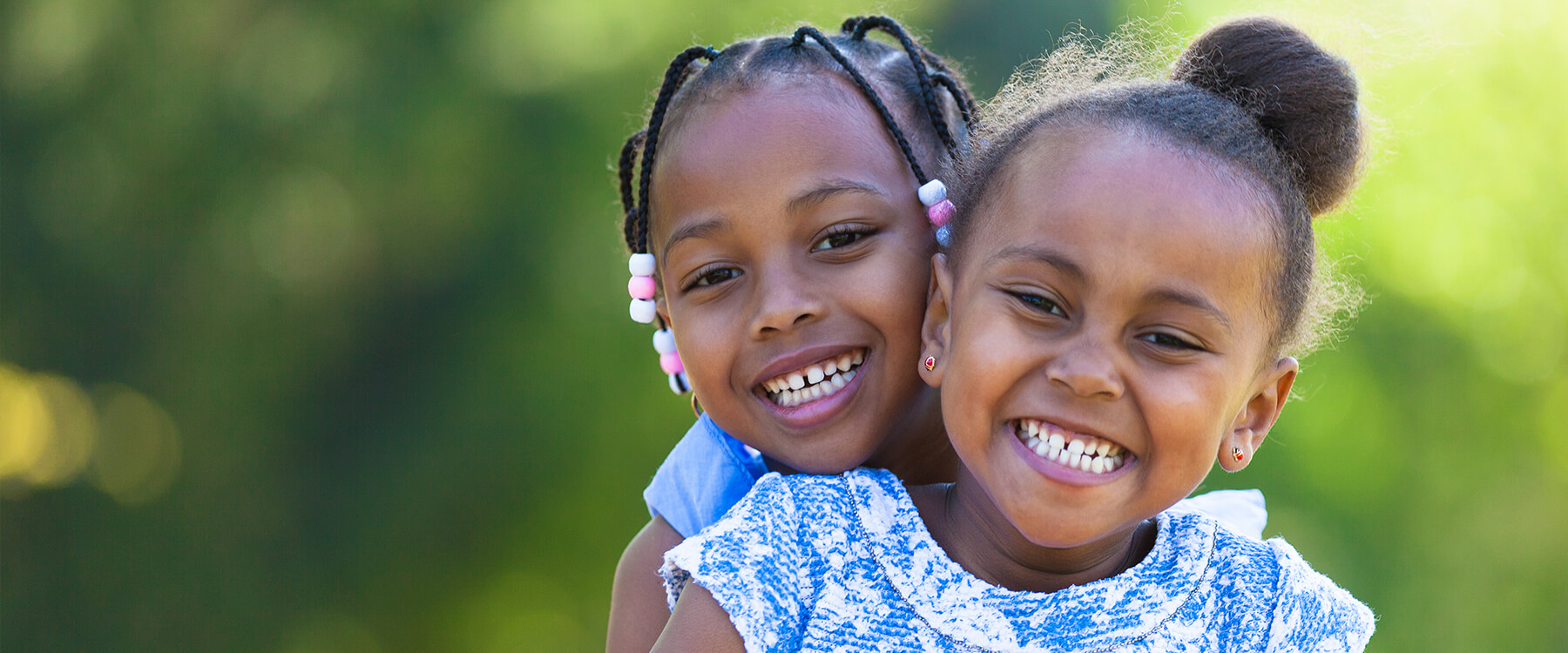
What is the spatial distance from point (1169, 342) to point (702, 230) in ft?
2.53

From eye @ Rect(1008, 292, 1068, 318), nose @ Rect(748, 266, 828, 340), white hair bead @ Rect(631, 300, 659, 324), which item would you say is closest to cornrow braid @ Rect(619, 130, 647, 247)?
white hair bead @ Rect(631, 300, 659, 324)

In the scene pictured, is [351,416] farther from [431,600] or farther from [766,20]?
[766,20]

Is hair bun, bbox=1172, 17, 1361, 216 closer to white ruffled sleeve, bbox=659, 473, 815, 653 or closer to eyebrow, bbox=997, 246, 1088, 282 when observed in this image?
eyebrow, bbox=997, 246, 1088, 282

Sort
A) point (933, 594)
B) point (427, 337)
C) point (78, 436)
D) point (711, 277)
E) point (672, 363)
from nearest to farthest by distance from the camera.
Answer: point (933, 594), point (711, 277), point (672, 363), point (427, 337), point (78, 436)

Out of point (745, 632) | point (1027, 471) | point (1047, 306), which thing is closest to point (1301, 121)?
point (1047, 306)

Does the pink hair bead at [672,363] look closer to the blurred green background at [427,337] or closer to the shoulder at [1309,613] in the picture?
the shoulder at [1309,613]

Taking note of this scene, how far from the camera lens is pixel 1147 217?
A: 1599mm

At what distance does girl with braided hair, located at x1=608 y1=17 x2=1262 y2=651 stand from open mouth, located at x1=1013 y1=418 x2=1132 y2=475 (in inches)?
15.3

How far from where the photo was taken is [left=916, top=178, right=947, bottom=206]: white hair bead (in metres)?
2.04

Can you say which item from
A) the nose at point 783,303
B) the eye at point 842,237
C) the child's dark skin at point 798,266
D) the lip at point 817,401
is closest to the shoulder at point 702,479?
the child's dark skin at point 798,266

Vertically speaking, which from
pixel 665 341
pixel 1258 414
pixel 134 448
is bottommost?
pixel 134 448

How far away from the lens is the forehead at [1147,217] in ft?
5.23

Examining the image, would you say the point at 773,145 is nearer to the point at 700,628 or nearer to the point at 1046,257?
the point at 1046,257

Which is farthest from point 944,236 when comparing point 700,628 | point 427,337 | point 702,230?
point 427,337
